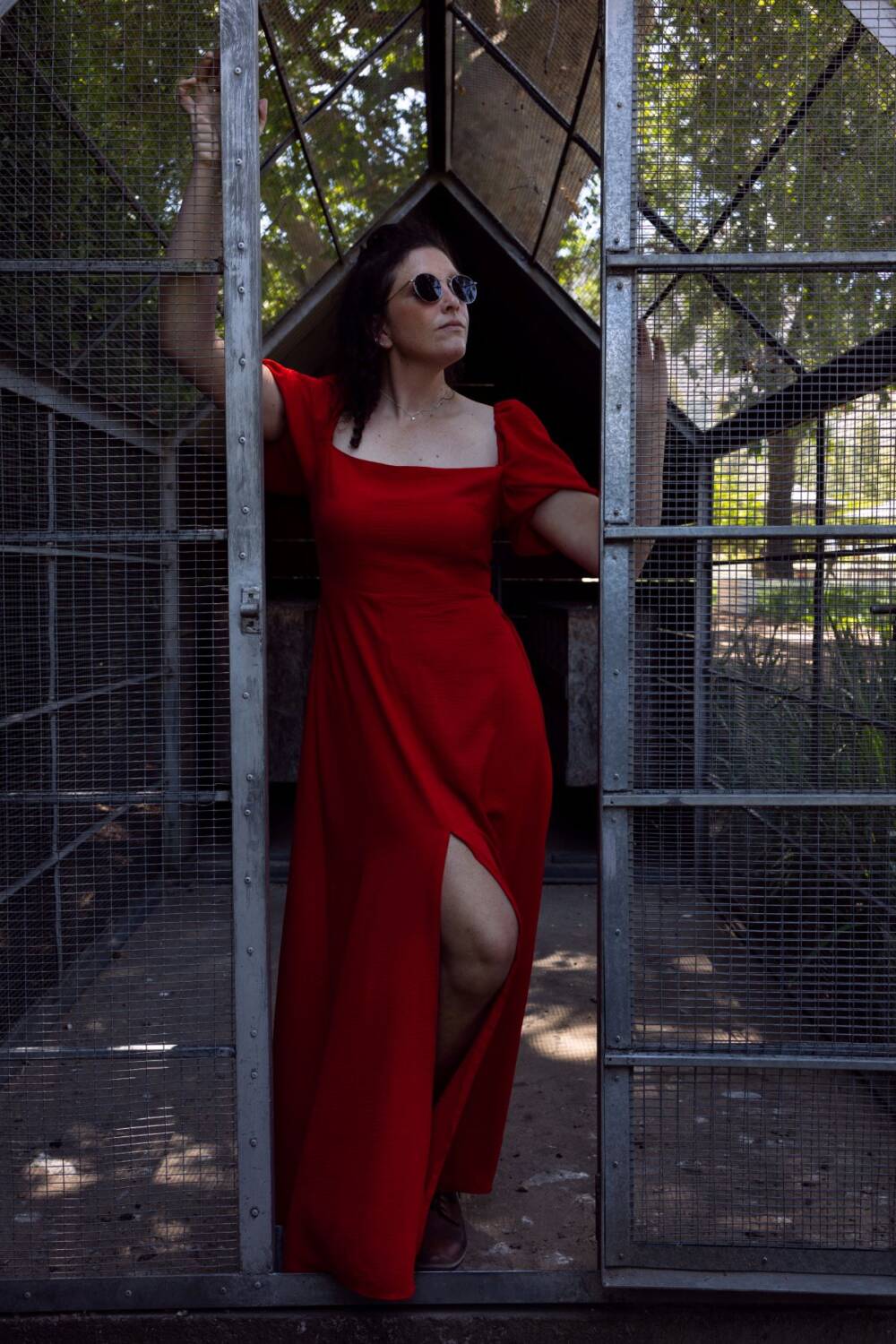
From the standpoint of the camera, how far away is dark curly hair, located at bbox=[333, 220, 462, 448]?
2.76 metres

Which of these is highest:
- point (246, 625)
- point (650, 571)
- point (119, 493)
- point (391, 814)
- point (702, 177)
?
point (702, 177)

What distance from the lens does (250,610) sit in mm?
2506

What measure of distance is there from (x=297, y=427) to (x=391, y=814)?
86 centimetres

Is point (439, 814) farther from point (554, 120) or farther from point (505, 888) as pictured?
point (554, 120)

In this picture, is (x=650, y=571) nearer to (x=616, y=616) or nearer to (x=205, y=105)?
(x=616, y=616)

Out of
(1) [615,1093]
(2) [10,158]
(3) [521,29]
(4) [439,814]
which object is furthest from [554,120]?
(1) [615,1093]

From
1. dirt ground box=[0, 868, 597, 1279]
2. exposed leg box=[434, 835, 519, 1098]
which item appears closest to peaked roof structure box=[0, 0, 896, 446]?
exposed leg box=[434, 835, 519, 1098]

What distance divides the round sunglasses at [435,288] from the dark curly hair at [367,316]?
0.17 ft

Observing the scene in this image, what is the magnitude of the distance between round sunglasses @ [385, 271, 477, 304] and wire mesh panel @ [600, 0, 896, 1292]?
371 mm

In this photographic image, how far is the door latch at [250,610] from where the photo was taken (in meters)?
2.50

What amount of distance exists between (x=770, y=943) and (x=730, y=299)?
1.33 m

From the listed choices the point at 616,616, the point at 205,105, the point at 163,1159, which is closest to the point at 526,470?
the point at 616,616

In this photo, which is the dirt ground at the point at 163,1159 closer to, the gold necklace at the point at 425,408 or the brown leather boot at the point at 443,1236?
the brown leather boot at the point at 443,1236

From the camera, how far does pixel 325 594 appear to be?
108 inches
